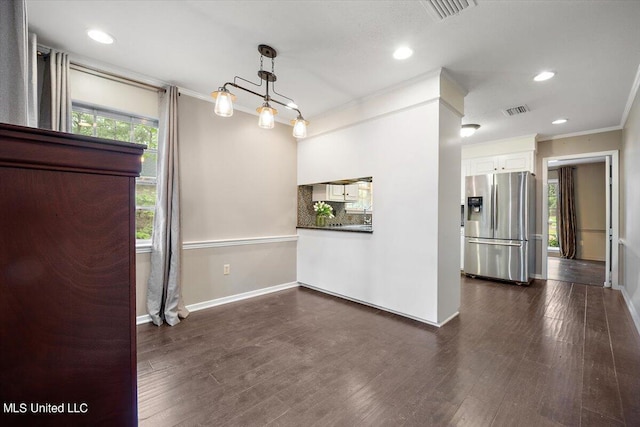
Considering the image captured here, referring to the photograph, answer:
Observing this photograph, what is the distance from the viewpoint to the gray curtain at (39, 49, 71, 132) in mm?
2338

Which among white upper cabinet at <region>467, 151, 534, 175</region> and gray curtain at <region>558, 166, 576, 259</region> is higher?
white upper cabinet at <region>467, 151, 534, 175</region>

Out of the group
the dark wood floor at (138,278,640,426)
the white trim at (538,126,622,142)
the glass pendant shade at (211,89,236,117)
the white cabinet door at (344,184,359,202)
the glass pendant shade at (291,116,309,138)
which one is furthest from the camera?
the white cabinet door at (344,184,359,202)

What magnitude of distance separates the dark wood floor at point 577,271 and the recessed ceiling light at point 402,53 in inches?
196

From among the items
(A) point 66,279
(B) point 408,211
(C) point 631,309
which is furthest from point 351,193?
(A) point 66,279

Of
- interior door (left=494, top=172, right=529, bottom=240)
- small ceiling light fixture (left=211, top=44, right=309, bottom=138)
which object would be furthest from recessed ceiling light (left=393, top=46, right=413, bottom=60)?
interior door (left=494, top=172, right=529, bottom=240)

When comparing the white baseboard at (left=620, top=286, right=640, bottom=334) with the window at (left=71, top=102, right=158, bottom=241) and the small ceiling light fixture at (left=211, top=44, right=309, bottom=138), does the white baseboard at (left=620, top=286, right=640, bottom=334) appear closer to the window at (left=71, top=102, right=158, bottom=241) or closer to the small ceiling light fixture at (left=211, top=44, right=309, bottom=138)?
the small ceiling light fixture at (left=211, top=44, right=309, bottom=138)

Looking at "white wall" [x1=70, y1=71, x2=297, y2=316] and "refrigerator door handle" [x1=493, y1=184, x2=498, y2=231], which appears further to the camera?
"refrigerator door handle" [x1=493, y1=184, x2=498, y2=231]

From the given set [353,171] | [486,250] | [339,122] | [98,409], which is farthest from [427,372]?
[486,250]

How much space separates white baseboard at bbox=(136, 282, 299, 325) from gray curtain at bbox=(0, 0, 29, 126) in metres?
2.63

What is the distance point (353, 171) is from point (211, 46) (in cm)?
204

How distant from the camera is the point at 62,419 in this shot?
548 millimetres

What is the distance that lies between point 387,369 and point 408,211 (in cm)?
158

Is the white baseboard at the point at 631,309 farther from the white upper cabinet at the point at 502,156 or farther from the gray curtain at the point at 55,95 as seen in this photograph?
the gray curtain at the point at 55,95

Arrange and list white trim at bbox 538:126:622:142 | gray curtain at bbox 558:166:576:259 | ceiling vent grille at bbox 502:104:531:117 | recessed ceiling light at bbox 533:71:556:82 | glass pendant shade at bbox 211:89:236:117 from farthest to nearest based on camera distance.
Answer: gray curtain at bbox 558:166:576:259 → white trim at bbox 538:126:622:142 → ceiling vent grille at bbox 502:104:531:117 → recessed ceiling light at bbox 533:71:556:82 → glass pendant shade at bbox 211:89:236:117
